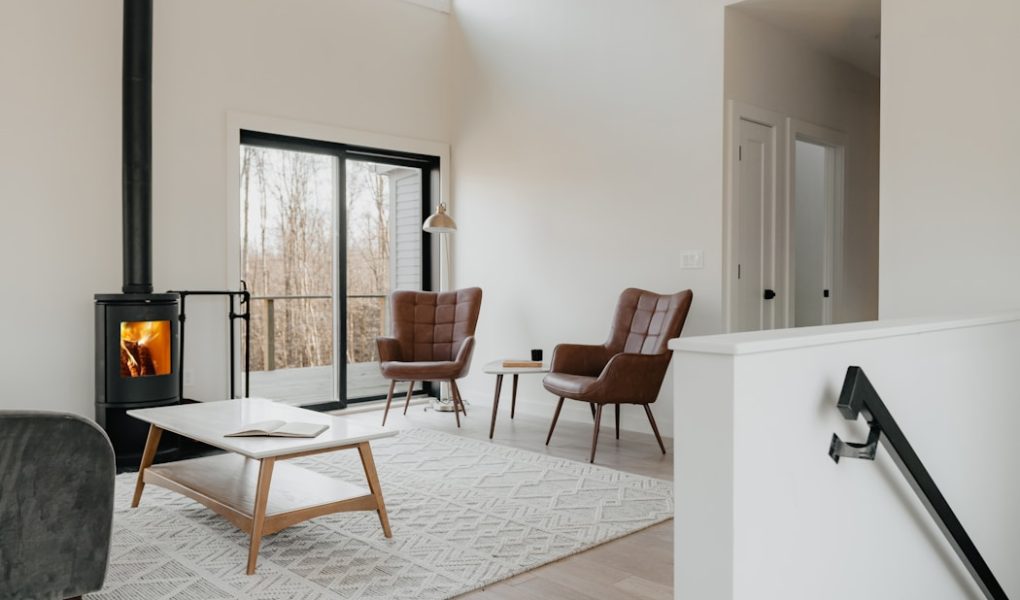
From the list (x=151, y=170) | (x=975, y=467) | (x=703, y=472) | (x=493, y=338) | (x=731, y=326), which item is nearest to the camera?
(x=703, y=472)

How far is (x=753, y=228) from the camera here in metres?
4.95

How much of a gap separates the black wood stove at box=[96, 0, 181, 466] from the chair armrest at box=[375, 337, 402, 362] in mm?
1335

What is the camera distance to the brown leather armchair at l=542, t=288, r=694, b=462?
4168 millimetres

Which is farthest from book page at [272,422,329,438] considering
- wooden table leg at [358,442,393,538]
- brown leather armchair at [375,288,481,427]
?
brown leather armchair at [375,288,481,427]

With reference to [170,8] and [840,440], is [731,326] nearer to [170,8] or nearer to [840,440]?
[840,440]

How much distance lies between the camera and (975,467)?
103 inches

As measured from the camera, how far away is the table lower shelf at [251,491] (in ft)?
8.89

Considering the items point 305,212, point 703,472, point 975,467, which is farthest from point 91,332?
point 975,467

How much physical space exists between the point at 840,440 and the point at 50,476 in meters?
1.75

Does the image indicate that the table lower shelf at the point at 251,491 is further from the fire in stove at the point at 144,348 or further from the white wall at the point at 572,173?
the white wall at the point at 572,173

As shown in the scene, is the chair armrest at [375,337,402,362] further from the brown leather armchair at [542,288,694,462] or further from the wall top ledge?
the wall top ledge

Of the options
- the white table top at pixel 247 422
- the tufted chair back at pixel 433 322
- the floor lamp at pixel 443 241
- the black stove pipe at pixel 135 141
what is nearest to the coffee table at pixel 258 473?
the white table top at pixel 247 422

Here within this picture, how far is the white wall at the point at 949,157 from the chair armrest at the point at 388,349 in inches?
123

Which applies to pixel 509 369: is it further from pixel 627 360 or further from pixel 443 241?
pixel 443 241
